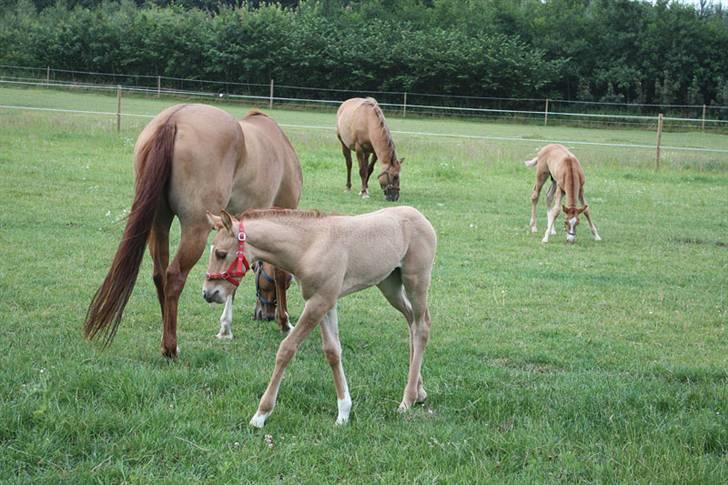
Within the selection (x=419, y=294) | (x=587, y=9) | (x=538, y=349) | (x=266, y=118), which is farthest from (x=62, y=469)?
(x=587, y=9)

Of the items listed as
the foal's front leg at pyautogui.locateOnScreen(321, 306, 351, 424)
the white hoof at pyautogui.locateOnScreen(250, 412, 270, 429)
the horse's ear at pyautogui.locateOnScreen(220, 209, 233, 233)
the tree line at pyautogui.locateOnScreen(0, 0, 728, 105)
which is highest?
the tree line at pyautogui.locateOnScreen(0, 0, 728, 105)

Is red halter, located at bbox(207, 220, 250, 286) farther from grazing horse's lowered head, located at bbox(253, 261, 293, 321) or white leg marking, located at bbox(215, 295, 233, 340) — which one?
grazing horse's lowered head, located at bbox(253, 261, 293, 321)

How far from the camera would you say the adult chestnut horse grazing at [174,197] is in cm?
561

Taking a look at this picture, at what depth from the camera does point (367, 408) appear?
5.06m

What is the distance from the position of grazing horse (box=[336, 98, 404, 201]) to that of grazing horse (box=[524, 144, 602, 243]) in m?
3.23

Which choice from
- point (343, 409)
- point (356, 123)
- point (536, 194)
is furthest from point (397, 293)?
point (356, 123)

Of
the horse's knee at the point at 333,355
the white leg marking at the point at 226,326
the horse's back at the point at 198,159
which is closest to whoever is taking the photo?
the horse's knee at the point at 333,355

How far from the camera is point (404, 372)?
5.80m

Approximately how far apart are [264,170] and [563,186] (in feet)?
22.7

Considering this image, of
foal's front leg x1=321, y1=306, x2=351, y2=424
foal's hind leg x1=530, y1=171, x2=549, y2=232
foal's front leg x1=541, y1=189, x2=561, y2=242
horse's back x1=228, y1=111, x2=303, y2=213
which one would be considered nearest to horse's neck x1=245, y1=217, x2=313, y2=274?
foal's front leg x1=321, y1=306, x2=351, y2=424

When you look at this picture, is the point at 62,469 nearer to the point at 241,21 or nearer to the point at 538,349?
the point at 538,349

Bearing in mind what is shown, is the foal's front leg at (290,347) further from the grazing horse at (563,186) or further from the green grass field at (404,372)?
the grazing horse at (563,186)

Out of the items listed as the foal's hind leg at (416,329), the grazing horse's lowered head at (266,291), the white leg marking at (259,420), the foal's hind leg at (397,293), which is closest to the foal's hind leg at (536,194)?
the grazing horse's lowered head at (266,291)

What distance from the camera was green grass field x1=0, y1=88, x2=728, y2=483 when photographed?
421cm
